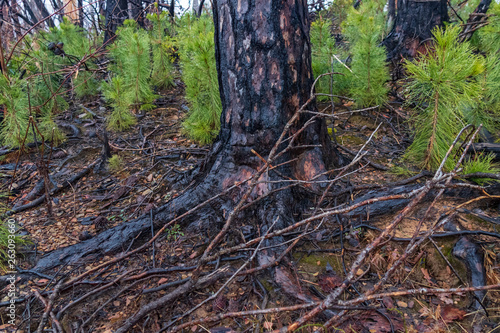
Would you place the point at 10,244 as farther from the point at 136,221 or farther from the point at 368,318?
the point at 368,318

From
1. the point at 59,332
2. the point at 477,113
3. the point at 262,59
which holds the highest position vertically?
the point at 262,59

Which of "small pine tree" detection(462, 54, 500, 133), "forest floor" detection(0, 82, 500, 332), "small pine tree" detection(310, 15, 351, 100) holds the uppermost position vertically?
"small pine tree" detection(310, 15, 351, 100)

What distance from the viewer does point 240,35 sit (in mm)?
1955

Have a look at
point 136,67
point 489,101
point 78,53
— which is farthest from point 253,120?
point 78,53

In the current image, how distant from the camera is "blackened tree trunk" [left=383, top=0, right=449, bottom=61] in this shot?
3.98m

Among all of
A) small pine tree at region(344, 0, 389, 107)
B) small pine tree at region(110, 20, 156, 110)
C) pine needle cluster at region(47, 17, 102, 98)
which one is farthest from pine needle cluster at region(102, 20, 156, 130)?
small pine tree at region(344, 0, 389, 107)

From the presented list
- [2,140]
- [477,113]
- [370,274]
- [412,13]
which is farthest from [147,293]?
[412,13]

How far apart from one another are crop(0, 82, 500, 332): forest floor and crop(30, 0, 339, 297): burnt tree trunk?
14 cm

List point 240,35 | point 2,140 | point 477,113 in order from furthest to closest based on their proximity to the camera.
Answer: point 2,140 → point 477,113 → point 240,35

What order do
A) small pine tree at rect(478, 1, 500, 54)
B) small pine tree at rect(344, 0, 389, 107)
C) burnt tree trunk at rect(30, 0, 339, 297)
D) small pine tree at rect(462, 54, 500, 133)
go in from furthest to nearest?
1. small pine tree at rect(344, 0, 389, 107)
2. small pine tree at rect(478, 1, 500, 54)
3. small pine tree at rect(462, 54, 500, 133)
4. burnt tree trunk at rect(30, 0, 339, 297)

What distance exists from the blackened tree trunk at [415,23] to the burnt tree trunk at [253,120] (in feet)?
9.05

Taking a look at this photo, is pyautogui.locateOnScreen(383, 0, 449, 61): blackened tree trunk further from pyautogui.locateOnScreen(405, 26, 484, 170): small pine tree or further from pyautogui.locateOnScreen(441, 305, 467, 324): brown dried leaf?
pyautogui.locateOnScreen(441, 305, 467, 324): brown dried leaf

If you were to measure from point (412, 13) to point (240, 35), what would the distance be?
335 centimetres

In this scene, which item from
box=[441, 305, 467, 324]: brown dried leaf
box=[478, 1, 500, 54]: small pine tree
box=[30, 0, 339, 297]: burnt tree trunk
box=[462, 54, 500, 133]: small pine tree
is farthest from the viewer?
box=[478, 1, 500, 54]: small pine tree
